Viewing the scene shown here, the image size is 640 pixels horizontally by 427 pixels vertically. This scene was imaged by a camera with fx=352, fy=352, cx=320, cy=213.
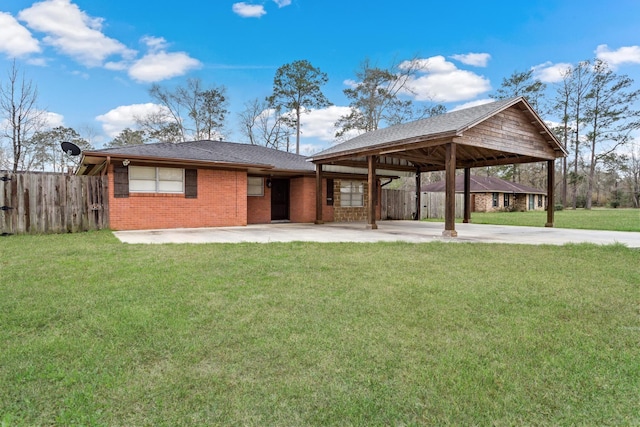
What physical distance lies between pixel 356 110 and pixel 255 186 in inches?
680

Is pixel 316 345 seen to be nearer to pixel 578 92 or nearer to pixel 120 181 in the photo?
pixel 120 181

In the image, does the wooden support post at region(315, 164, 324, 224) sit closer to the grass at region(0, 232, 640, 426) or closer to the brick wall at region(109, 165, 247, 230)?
the brick wall at region(109, 165, 247, 230)

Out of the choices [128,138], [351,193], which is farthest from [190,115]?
[351,193]

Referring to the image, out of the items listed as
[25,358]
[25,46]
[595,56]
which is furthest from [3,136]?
[595,56]

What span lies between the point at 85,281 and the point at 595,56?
41976 millimetres

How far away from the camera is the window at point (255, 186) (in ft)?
46.3

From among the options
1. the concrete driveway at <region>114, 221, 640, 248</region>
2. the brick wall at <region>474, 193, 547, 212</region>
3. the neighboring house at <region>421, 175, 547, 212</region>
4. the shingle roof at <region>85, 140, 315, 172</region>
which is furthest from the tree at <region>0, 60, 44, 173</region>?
the brick wall at <region>474, 193, 547, 212</region>

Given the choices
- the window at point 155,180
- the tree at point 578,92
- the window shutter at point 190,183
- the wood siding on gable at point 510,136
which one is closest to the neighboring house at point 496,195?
the tree at point 578,92

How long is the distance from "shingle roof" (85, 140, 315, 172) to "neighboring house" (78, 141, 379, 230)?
3 cm

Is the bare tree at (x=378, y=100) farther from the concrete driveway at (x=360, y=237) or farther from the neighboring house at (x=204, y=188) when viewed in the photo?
the concrete driveway at (x=360, y=237)

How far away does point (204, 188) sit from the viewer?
11.8 meters

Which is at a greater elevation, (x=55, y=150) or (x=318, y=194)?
(x=55, y=150)

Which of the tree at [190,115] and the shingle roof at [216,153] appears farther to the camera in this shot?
the tree at [190,115]

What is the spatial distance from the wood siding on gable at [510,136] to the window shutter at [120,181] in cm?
952
